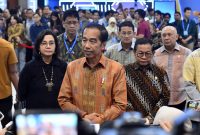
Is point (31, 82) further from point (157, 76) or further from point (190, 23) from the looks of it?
point (190, 23)

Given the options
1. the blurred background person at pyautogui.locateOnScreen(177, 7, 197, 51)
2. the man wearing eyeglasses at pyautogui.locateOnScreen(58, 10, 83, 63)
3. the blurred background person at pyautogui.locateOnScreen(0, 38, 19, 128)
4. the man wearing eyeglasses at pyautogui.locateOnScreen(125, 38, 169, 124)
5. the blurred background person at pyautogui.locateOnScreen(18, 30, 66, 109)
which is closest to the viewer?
the man wearing eyeglasses at pyautogui.locateOnScreen(125, 38, 169, 124)

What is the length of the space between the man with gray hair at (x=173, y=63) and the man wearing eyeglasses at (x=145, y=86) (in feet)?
2.97

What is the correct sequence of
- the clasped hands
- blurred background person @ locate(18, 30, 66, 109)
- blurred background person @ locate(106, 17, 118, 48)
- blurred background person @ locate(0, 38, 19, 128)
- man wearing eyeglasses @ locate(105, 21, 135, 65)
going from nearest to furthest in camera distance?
the clasped hands → blurred background person @ locate(18, 30, 66, 109) → blurred background person @ locate(0, 38, 19, 128) → man wearing eyeglasses @ locate(105, 21, 135, 65) → blurred background person @ locate(106, 17, 118, 48)

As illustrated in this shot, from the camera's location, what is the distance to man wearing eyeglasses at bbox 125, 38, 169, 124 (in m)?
3.59

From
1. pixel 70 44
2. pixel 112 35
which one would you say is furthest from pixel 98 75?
pixel 112 35

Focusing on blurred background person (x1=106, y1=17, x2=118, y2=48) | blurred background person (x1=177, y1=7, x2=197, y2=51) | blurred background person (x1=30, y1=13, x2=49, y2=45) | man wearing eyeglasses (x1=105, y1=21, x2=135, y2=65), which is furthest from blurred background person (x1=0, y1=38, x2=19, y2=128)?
blurred background person (x1=177, y1=7, x2=197, y2=51)

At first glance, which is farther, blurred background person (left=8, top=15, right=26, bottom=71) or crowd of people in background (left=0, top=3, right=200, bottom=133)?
blurred background person (left=8, top=15, right=26, bottom=71)

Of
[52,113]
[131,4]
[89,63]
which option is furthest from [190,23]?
[52,113]

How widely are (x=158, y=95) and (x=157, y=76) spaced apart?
153 millimetres

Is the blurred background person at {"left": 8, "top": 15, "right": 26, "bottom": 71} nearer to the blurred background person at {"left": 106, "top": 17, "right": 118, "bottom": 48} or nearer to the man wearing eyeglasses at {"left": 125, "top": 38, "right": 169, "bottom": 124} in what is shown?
the blurred background person at {"left": 106, "top": 17, "right": 118, "bottom": 48}

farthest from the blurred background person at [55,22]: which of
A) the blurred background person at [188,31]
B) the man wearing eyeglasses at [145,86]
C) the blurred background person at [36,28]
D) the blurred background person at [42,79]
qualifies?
the man wearing eyeglasses at [145,86]

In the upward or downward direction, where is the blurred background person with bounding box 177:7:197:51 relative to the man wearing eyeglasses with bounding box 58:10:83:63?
downward

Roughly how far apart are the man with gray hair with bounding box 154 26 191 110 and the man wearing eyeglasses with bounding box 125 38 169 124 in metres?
0.91

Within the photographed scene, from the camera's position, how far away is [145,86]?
3.62 metres
